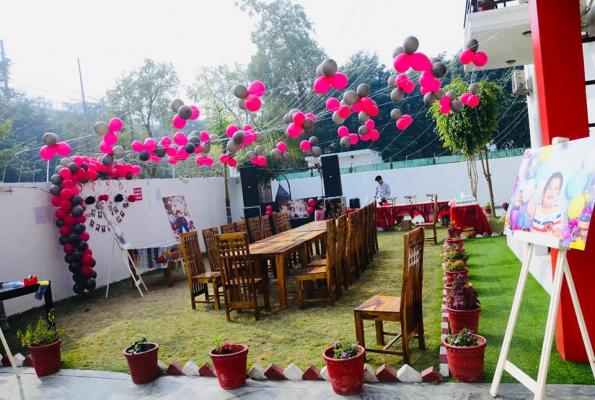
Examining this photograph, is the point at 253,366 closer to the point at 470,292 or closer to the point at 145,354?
the point at 145,354

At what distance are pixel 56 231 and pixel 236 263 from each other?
4.05 m

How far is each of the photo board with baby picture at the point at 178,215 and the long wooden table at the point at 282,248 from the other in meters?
4.13

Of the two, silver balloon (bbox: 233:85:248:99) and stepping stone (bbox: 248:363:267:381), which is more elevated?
silver balloon (bbox: 233:85:248:99)

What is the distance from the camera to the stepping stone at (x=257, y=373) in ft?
11.3

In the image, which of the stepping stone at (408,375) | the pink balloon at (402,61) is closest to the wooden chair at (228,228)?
the pink balloon at (402,61)

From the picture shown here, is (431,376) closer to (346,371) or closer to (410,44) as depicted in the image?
(346,371)

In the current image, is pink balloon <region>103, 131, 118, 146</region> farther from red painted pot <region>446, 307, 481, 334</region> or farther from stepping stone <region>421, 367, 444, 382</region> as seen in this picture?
stepping stone <region>421, 367, 444, 382</region>

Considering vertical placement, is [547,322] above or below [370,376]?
above

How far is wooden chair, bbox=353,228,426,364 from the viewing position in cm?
336

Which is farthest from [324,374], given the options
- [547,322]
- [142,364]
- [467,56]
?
[467,56]

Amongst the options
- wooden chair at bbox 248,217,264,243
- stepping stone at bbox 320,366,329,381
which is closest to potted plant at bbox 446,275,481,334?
stepping stone at bbox 320,366,329,381

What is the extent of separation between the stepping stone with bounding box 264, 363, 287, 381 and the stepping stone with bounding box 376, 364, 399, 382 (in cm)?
69

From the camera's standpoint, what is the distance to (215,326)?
16.6 ft

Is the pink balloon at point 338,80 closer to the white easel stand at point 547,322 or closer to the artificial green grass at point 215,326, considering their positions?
the artificial green grass at point 215,326
